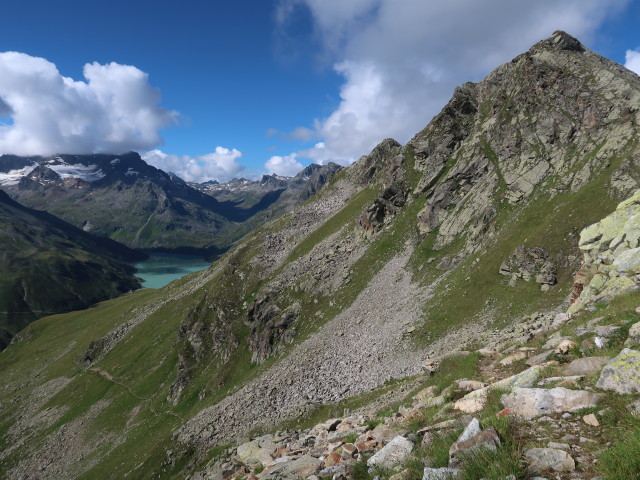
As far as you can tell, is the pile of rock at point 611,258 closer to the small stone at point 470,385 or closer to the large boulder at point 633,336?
the large boulder at point 633,336

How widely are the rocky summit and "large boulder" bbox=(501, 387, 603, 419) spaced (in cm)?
6

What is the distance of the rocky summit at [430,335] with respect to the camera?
8.77m

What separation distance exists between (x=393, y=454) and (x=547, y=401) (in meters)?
Answer: 4.17

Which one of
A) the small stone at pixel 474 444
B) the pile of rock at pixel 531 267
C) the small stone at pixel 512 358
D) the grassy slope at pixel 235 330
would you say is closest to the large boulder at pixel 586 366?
the small stone at pixel 512 358

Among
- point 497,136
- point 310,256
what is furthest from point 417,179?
point 310,256

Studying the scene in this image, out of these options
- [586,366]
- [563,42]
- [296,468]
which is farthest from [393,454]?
[563,42]

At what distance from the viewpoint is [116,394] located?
93.8 m

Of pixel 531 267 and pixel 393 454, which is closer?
pixel 393 454

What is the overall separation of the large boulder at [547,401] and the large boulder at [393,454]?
293 centimetres

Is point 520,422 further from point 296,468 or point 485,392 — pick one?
point 296,468

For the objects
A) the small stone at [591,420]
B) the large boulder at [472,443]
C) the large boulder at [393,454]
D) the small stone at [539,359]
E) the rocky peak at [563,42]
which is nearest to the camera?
the large boulder at [472,443]

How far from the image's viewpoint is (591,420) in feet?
24.0

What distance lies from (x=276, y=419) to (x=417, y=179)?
61.4 metres

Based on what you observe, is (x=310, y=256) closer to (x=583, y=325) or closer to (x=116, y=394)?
(x=116, y=394)
